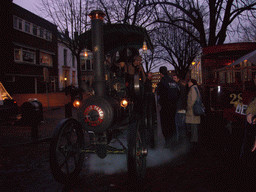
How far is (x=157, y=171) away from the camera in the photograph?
400cm

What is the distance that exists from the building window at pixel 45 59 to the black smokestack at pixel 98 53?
27695mm

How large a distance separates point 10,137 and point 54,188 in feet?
15.8

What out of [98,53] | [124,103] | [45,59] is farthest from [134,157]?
[45,59]

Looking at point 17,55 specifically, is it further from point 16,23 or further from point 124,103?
point 124,103

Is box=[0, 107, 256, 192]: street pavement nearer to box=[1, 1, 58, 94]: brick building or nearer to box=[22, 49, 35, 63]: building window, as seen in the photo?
box=[1, 1, 58, 94]: brick building

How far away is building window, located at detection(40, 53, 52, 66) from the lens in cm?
2959

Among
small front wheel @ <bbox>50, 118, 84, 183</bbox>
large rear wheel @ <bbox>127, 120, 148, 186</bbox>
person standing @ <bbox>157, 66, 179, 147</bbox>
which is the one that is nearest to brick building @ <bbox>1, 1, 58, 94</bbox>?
person standing @ <bbox>157, 66, 179, 147</bbox>

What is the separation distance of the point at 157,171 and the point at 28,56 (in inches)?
1048

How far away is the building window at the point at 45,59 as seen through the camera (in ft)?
97.1

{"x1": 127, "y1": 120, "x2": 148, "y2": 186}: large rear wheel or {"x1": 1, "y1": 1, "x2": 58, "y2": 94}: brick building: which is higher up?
{"x1": 1, "y1": 1, "x2": 58, "y2": 94}: brick building

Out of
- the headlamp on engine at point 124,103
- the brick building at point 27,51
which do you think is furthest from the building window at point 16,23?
the headlamp on engine at point 124,103

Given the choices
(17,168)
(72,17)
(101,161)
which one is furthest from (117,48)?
(72,17)

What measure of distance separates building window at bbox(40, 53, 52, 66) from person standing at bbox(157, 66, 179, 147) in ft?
88.0

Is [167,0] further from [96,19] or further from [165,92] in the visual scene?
[96,19]
